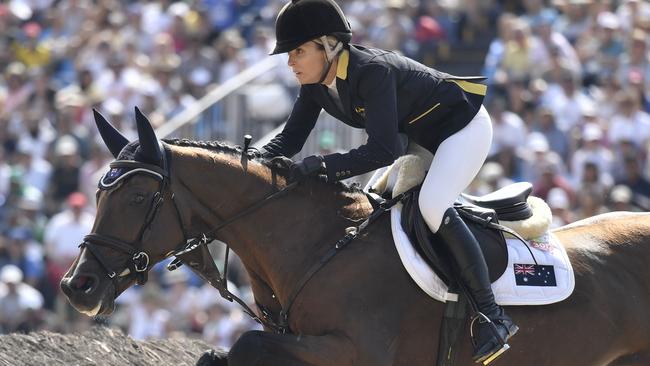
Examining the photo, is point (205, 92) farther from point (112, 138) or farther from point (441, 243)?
point (441, 243)

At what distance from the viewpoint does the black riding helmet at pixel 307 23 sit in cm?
658

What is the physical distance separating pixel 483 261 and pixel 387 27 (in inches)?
373

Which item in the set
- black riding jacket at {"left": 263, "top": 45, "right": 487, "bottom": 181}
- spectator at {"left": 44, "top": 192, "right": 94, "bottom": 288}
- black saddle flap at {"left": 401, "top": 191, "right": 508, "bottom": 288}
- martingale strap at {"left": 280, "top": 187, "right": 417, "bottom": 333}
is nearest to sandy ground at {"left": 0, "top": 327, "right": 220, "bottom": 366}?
martingale strap at {"left": 280, "top": 187, "right": 417, "bottom": 333}

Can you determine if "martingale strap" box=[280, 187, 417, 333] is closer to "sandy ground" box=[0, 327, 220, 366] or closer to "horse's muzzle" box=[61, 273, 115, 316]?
"horse's muzzle" box=[61, 273, 115, 316]

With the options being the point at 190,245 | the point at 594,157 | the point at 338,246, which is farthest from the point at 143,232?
the point at 594,157

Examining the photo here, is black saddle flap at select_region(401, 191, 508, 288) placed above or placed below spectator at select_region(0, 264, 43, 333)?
above

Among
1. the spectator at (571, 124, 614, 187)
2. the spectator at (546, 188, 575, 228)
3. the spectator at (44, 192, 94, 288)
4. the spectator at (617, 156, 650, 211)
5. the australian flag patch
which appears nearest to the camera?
the australian flag patch

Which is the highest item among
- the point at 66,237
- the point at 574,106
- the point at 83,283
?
the point at 83,283

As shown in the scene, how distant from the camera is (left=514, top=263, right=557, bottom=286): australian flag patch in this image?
6902 mm

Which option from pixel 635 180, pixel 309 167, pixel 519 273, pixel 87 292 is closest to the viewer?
pixel 87 292

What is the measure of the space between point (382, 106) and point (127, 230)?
54.9 inches

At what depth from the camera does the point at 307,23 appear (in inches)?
259

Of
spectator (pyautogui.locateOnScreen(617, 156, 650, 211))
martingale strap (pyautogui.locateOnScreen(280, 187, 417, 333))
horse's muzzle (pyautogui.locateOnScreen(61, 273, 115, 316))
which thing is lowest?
spectator (pyautogui.locateOnScreen(617, 156, 650, 211))

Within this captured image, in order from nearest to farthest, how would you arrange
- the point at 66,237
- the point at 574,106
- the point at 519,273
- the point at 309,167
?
the point at 309,167 → the point at 519,273 → the point at 574,106 → the point at 66,237
